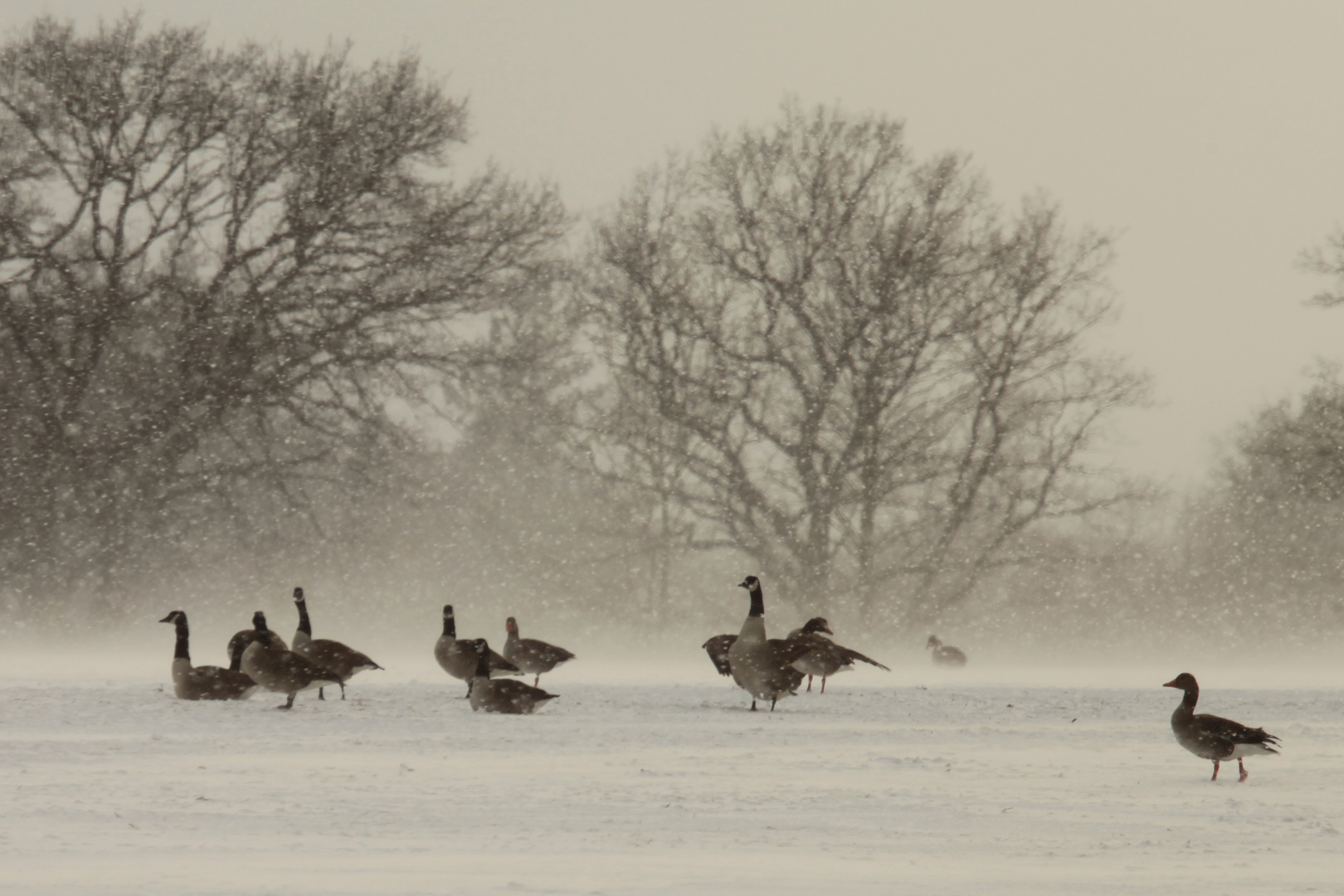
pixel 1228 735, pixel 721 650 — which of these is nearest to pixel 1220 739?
pixel 1228 735

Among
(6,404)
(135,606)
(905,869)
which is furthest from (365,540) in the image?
(905,869)

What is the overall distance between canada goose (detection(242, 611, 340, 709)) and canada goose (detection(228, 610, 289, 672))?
0.54 meters

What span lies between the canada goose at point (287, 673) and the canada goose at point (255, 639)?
0.54 m

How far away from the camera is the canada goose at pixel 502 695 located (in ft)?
54.0

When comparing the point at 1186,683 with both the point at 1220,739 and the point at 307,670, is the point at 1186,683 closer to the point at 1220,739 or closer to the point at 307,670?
the point at 1220,739

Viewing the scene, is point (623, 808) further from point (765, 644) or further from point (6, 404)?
point (6, 404)

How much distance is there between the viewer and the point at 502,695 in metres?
16.5

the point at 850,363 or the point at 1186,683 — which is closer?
the point at 1186,683

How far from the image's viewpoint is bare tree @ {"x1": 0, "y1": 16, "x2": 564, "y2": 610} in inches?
1405

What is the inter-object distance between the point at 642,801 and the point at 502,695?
6.20 m

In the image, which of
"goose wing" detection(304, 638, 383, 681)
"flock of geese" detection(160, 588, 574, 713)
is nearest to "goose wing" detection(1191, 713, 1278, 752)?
"flock of geese" detection(160, 588, 574, 713)

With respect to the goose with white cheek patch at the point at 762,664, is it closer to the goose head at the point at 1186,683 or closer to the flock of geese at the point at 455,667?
the flock of geese at the point at 455,667

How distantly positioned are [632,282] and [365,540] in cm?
911

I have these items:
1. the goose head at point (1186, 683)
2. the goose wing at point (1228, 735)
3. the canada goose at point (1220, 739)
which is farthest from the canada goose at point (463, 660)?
the goose wing at point (1228, 735)
